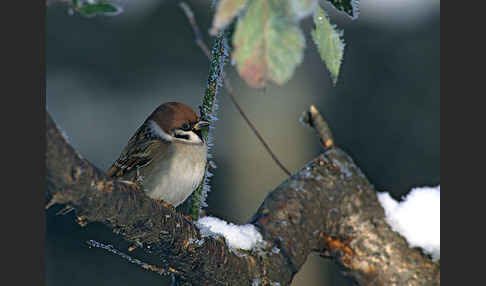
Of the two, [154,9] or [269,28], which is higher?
[269,28]

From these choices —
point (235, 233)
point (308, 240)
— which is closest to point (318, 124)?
point (308, 240)

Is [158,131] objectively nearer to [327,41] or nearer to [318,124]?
[318,124]

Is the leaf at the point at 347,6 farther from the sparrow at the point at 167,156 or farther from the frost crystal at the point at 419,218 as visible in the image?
the sparrow at the point at 167,156

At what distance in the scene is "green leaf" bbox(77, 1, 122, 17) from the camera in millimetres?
1068

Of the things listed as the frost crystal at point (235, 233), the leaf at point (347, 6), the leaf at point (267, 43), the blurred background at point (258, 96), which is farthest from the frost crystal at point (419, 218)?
the blurred background at point (258, 96)

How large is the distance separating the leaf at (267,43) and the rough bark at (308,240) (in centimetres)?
76

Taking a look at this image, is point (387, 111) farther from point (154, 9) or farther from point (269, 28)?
point (269, 28)

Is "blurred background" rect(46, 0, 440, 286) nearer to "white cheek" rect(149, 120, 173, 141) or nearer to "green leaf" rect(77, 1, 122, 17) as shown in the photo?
"white cheek" rect(149, 120, 173, 141)

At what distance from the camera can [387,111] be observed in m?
6.52

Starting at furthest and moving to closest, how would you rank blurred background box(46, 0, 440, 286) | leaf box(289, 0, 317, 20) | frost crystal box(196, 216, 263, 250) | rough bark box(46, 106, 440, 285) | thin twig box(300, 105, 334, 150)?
blurred background box(46, 0, 440, 286) → thin twig box(300, 105, 334, 150) → frost crystal box(196, 216, 263, 250) → rough bark box(46, 106, 440, 285) → leaf box(289, 0, 317, 20)

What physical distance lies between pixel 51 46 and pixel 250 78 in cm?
636

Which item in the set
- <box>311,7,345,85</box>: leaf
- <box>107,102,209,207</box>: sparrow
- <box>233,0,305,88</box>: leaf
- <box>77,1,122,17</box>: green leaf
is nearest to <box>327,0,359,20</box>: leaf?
<box>311,7,345,85</box>: leaf

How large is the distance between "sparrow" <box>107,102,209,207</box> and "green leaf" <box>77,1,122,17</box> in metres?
1.32

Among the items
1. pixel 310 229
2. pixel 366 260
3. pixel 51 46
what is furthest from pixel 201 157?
pixel 51 46
